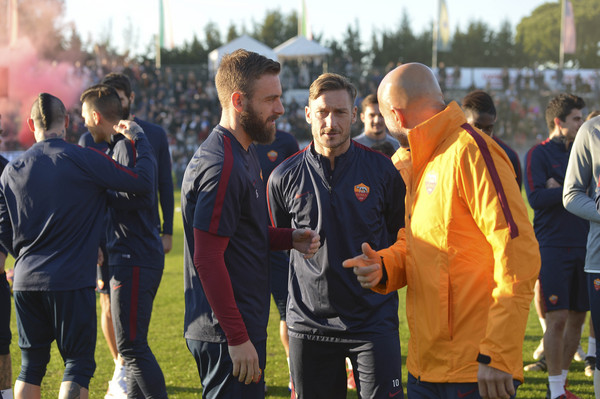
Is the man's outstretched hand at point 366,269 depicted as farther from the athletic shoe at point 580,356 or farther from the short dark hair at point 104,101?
the athletic shoe at point 580,356

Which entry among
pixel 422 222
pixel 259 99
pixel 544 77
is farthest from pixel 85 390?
pixel 544 77

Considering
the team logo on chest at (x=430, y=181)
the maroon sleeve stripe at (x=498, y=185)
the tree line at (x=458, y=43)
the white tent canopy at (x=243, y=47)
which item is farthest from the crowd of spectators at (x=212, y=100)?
the maroon sleeve stripe at (x=498, y=185)

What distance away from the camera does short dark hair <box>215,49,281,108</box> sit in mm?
Answer: 3066

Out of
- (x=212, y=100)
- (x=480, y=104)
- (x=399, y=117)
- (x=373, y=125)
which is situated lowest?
(x=373, y=125)

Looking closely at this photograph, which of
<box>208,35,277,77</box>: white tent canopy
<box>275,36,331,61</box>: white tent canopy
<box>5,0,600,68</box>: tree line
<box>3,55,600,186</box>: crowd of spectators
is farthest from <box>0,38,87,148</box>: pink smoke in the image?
<box>5,0,600,68</box>: tree line

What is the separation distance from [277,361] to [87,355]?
2.86m

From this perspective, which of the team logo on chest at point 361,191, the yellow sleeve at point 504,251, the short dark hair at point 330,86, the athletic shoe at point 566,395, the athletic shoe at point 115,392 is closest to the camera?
the yellow sleeve at point 504,251

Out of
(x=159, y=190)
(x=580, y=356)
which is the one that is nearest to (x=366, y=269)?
(x=159, y=190)

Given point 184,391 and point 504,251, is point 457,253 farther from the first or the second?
point 184,391

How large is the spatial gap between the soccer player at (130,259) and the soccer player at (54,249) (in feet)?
1.31

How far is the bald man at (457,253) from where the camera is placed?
8.17 feet

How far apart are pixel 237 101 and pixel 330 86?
1.08m

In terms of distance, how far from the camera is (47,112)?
4.26 meters

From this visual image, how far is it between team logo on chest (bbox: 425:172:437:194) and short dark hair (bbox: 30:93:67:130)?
8.86 feet
